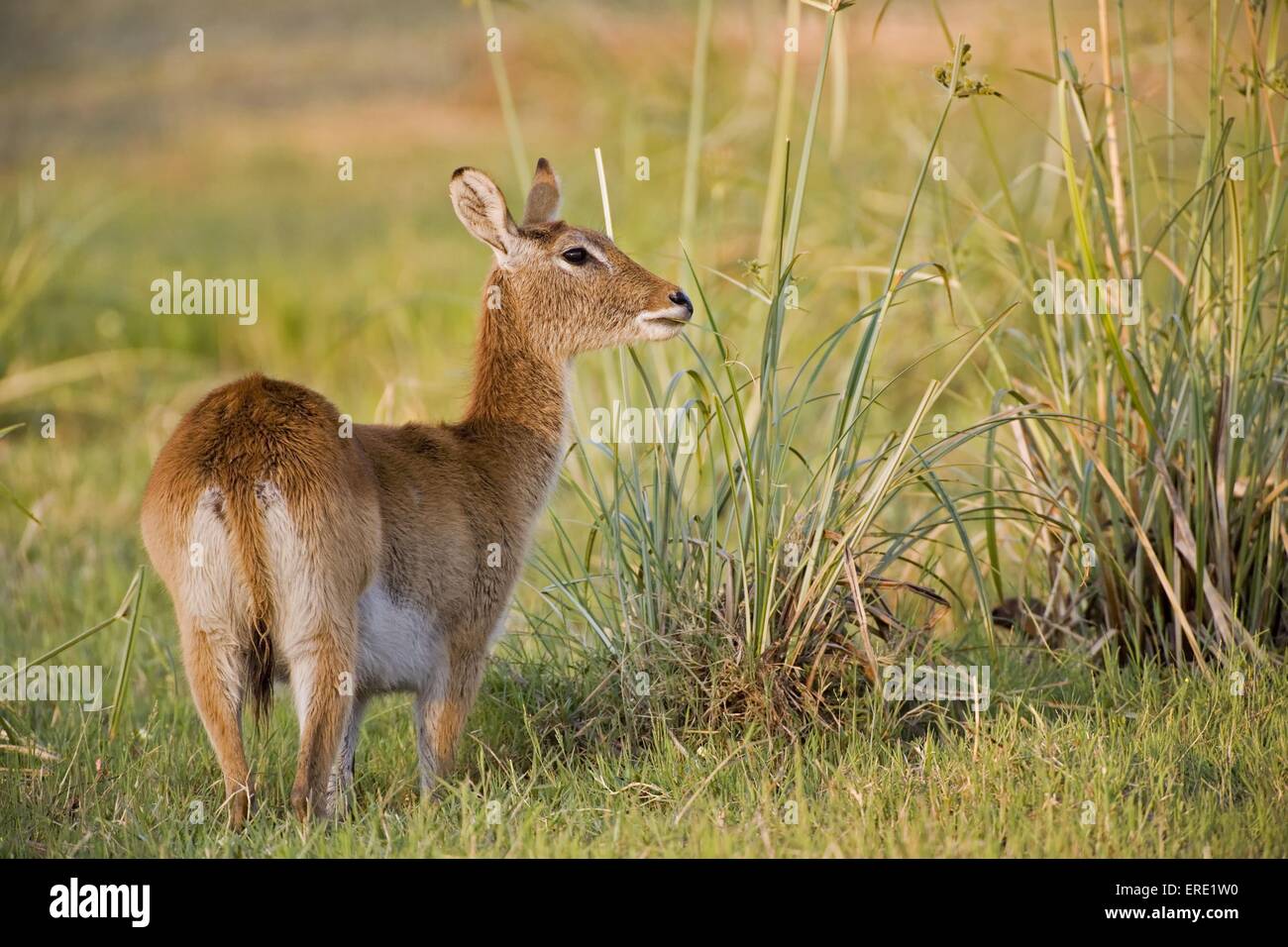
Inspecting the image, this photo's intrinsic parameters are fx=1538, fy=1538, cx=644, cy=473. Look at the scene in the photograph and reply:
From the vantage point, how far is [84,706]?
18.8 feet

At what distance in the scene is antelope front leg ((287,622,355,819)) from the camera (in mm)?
4246

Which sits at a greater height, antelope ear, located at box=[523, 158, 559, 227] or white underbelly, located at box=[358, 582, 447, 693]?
antelope ear, located at box=[523, 158, 559, 227]

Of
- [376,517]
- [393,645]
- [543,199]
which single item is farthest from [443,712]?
[543,199]

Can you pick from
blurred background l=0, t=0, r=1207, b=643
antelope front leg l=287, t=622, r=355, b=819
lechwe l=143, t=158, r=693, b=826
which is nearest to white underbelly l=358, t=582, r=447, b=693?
lechwe l=143, t=158, r=693, b=826

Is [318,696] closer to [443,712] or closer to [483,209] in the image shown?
[443,712]

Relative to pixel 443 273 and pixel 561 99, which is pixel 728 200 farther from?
pixel 561 99

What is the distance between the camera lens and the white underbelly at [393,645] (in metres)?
4.48

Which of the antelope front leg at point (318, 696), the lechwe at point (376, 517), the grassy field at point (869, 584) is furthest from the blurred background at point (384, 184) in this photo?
the antelope front leg at point (318, 696)

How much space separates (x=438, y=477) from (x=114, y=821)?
1.42 metres

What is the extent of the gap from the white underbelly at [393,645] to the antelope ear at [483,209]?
1477 mm

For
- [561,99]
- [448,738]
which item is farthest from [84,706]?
[561,99]

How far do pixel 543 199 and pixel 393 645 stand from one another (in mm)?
1982

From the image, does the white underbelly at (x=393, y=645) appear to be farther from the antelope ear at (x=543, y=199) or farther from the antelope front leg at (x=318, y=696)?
the antelope ear at (x=543, y=199)

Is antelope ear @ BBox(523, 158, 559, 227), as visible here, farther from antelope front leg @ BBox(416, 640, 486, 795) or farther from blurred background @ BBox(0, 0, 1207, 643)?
antelope front leg @ BBox(416, 640, 486, 795)
